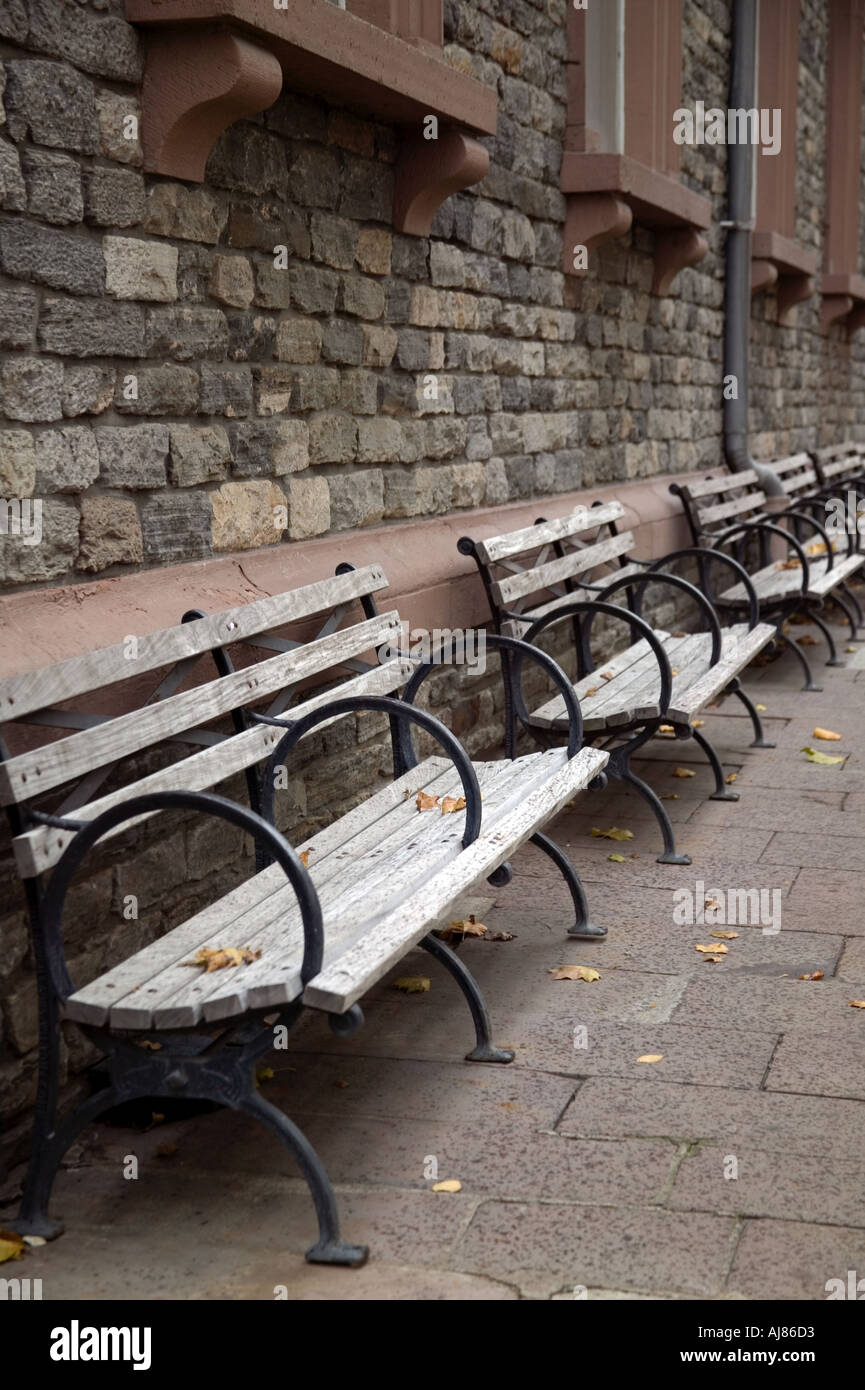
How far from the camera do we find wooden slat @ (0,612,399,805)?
2539 mm

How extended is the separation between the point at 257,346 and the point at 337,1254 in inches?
90.8

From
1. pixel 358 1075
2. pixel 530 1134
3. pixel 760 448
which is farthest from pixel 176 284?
pixel 760 448

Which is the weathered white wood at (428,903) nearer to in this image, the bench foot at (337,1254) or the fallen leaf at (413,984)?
the bench foot at (337,1254)

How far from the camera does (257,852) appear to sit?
3277 mm

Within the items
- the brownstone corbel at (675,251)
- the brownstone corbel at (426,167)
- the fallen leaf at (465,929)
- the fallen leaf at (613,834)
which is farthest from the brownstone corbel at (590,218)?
the fallen leaf at (465,929)

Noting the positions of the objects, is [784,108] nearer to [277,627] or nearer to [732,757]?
[732,757]

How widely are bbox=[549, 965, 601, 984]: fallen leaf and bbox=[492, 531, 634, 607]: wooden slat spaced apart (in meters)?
1.55

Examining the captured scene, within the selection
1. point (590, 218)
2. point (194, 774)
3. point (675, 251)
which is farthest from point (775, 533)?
point (194, 774)

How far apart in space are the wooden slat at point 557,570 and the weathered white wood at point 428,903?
121 cm

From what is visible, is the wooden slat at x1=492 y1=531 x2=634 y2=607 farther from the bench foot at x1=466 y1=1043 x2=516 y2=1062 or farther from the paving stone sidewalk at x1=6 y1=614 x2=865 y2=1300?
the bench foot at x1=466 y1=1043 x2=516 y2=1062

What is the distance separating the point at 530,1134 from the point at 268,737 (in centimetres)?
101

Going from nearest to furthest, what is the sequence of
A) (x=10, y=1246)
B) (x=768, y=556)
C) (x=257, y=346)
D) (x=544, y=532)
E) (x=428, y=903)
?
(x=10, y=1246)
(x=428, y=903)
(x=257, y=346)
(x=544, y=532)
(x=768, y=556)

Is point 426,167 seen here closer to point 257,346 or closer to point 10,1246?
point 257,346

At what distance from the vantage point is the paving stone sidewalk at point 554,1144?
2406mm
